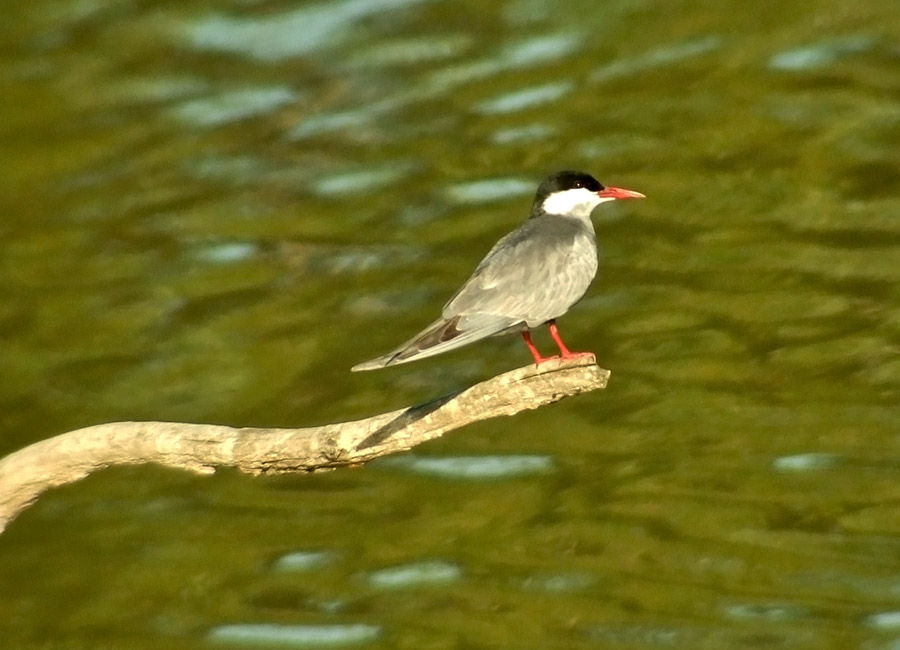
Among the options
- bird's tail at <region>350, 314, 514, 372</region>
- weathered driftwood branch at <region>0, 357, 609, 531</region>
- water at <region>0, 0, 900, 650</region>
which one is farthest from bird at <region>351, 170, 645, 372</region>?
water at <region>0, 0, 900, 650</region>

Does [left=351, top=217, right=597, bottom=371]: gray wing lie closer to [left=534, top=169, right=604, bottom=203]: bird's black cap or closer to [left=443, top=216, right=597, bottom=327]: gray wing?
[left=443, top=216, right=597, bottom=327]: gray wing

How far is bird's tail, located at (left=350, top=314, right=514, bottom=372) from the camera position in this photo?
6.96 m

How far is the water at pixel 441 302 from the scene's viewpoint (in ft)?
49.5

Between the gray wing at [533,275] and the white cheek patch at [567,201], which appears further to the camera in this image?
the white cheek patch at [567,201]

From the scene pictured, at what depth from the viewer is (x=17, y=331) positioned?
18.6m

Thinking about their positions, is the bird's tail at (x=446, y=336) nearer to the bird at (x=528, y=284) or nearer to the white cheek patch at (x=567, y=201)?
the bird at (x=528, y=284)

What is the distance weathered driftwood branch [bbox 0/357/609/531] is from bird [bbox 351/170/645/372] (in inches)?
8.0

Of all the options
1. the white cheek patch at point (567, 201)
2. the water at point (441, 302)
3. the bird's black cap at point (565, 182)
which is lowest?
the water at point (441, 302)

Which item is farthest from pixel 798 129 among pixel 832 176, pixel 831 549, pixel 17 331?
pixel 17 331

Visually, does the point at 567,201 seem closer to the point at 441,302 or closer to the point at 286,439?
the point at 286,439

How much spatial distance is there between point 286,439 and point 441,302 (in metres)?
11.3

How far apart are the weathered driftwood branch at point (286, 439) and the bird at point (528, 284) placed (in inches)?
8.0

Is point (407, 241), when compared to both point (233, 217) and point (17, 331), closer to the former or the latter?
point (233, 217)

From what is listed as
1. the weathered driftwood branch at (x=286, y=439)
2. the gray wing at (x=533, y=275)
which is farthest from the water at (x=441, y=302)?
the weathered driftwood branch at (x=286, y=439)
